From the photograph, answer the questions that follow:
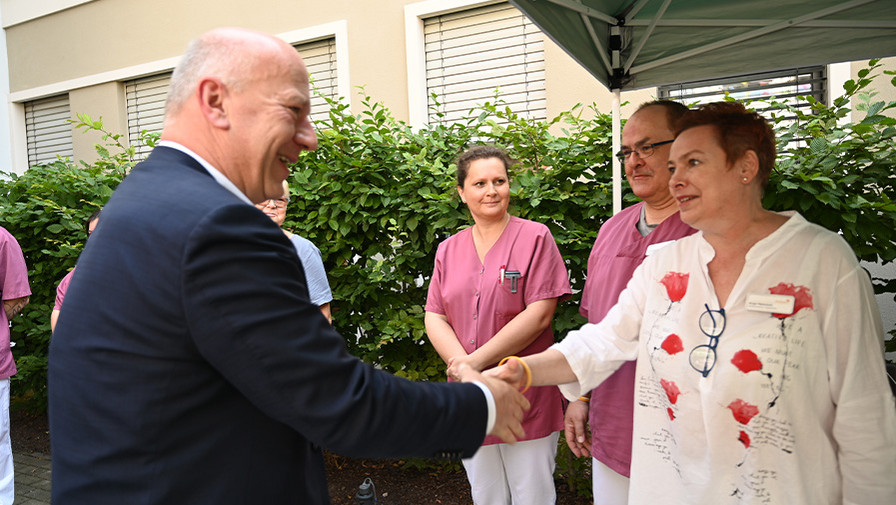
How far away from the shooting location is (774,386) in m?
1.84

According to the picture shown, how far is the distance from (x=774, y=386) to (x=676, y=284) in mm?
462

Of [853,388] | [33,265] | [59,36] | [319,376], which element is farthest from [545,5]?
A: [59,36]

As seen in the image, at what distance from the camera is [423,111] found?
8148mm

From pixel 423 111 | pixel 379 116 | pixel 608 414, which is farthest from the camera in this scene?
pixel 423 111

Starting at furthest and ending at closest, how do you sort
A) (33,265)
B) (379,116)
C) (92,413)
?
(33,265) < (379,116) < (92,413)

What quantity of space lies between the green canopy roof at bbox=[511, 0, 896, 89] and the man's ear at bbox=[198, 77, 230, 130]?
5.77 ft

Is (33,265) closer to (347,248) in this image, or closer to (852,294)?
(347,248)

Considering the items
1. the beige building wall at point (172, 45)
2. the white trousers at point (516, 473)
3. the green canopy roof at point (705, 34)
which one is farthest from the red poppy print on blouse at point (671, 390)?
the beige building wall at point (172, 45)

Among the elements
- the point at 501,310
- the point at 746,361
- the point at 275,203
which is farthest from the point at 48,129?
the point at 746,361

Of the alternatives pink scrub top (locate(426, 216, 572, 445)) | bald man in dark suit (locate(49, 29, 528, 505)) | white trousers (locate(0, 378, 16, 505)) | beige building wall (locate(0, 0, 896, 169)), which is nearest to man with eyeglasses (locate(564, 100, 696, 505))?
pink scrub top (locate(426, 216, 572, 445))

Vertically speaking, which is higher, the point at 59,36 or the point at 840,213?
the point at 59,36

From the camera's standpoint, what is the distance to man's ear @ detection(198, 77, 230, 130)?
143cm

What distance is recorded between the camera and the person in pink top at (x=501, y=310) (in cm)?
319

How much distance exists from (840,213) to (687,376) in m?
1.99
